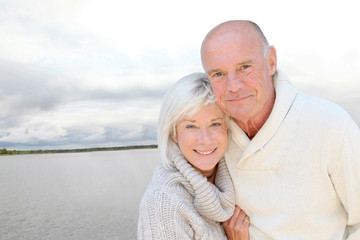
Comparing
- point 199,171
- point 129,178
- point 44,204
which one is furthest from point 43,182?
point 199,171

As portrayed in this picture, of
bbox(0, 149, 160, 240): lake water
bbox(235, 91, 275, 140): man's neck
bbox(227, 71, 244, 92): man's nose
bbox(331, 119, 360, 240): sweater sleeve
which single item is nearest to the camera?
bbox(331, 119, 360, 240): sweater sleeve

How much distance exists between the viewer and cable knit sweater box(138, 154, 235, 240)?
2.81m

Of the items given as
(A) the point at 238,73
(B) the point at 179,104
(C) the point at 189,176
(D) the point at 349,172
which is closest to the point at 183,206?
(C) the point at 189,176

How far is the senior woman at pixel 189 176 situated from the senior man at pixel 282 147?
111 mm

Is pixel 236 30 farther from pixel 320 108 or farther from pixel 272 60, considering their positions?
pixel 320 108

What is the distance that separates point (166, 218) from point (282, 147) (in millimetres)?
969

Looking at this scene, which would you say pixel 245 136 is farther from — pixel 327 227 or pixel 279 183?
pixel 327 227

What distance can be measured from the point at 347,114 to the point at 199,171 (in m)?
1.20

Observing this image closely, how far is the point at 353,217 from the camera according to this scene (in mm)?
2898

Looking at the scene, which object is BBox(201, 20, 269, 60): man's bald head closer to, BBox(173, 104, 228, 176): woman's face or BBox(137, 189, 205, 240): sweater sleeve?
BBox(173, 104, 228, 176): woman's face

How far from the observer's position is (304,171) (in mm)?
2861

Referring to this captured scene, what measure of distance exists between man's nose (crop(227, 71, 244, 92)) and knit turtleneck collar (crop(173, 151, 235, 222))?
2.15ft

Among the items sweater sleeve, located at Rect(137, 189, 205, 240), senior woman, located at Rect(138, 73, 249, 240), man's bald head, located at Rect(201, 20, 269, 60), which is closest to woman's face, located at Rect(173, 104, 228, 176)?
senior woman, located at Rect(138, 73, 249, 240)

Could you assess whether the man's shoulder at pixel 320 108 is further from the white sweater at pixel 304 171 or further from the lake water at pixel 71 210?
the lake water at pixel 71 210
